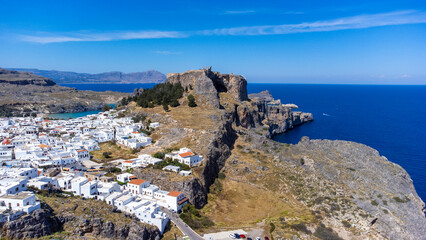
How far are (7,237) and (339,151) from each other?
6720cm

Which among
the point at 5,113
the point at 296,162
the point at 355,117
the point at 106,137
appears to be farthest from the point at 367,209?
the point at 5,113

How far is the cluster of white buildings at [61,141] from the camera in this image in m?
51.2

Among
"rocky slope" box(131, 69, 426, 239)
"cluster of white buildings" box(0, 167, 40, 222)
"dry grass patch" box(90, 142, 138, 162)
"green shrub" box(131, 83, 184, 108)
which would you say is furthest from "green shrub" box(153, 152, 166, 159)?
"green shrub" box(131, 83, 184, 108)

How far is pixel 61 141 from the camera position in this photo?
6275 cm

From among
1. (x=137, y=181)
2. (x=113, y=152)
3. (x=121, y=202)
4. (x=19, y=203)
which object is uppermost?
(x=19, y=203)

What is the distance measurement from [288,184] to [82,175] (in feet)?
116

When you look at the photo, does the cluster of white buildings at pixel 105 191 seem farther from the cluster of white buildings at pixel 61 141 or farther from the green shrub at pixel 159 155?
the green shrub at pixel 159 155

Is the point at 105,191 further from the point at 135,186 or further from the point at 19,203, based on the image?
the point at 19,203

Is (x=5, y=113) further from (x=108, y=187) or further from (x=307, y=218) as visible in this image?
(x=307, y=218)

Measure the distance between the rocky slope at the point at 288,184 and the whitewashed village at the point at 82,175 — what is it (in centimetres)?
331

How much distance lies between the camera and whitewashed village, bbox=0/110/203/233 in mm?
35906

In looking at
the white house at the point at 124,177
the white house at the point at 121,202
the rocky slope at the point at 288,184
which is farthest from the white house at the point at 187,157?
the white house at the point at 121,202

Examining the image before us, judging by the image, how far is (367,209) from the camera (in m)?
46.8

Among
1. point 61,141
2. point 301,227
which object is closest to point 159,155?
point 61,141
